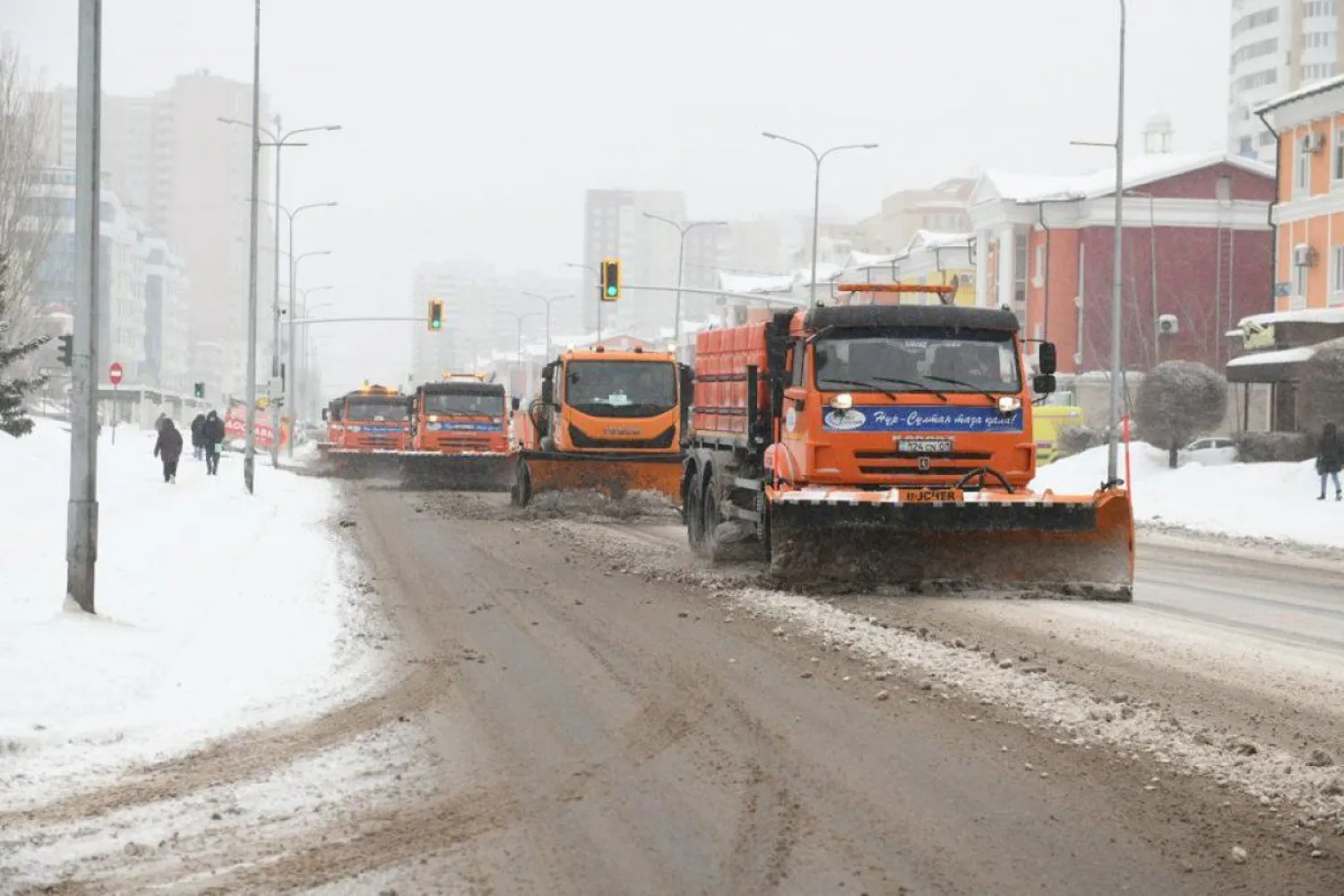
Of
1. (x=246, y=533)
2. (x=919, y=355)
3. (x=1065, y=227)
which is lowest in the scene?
(x=246, y=533)

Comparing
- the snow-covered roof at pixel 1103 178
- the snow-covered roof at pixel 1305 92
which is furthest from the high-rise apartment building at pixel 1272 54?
the snow-covered roof at pixel 1305 92

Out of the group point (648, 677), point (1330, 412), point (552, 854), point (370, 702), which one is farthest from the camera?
point (1330, 412)

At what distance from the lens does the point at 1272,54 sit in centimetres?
15075

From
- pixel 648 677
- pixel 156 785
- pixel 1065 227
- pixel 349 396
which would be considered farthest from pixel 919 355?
pixel 1065 227

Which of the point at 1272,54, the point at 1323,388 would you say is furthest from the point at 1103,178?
the point at 1272,54

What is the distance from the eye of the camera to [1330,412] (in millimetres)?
32969

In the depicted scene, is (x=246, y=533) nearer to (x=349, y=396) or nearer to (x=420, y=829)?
(x=420, y=829)

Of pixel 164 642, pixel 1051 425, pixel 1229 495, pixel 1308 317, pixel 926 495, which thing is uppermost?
pixel 1308 317

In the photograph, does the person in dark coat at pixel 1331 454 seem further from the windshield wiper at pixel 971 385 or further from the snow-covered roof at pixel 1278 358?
the windshield wiper at pixel 971 385

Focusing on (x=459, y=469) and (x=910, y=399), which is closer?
(x=910, y=399)

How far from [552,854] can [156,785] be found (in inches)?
81.2

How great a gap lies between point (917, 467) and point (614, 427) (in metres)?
13.7

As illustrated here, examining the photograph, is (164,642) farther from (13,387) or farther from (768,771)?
(13,387)

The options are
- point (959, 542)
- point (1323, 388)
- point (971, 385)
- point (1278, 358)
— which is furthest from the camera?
point (1278, 358)
